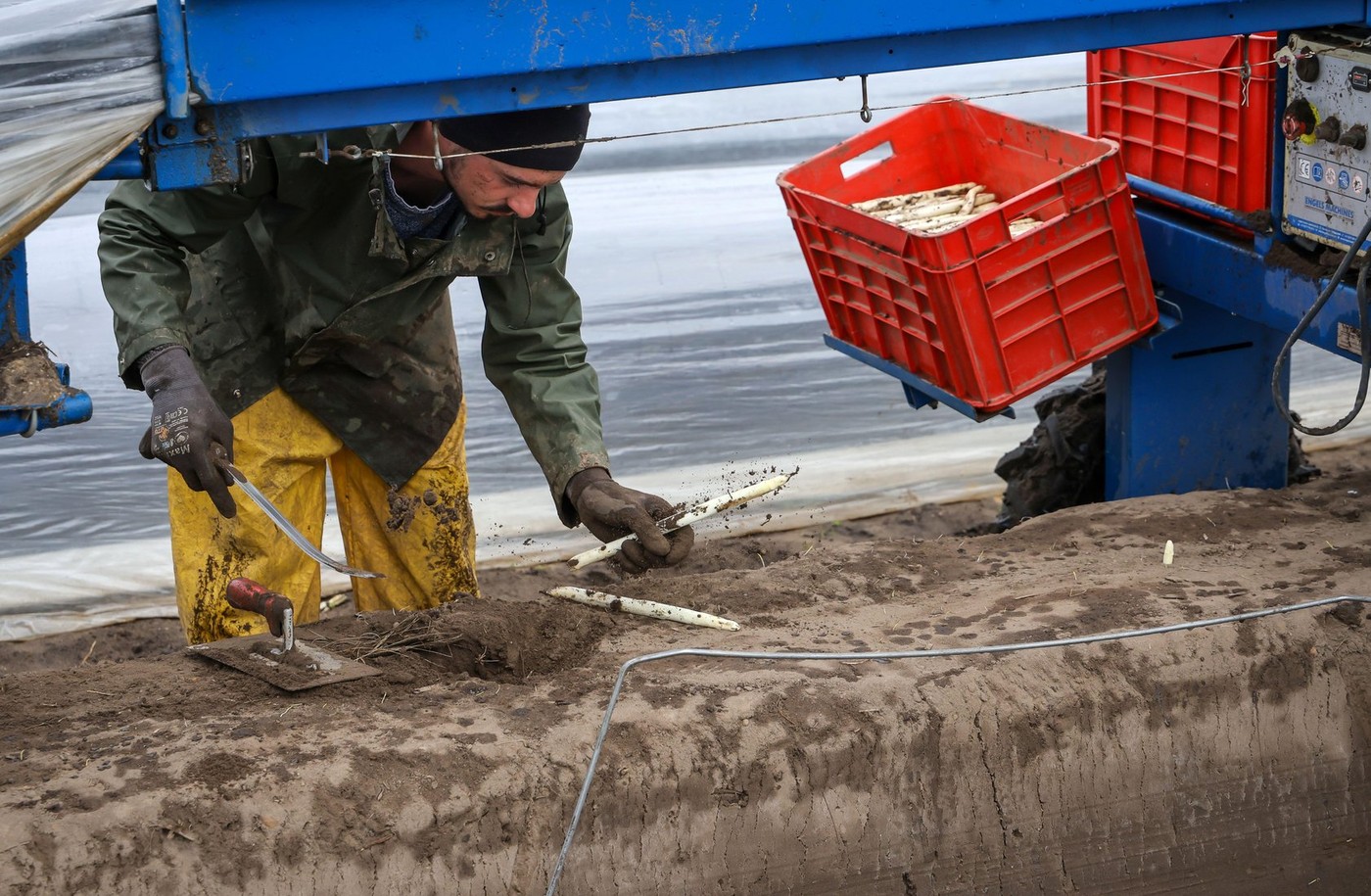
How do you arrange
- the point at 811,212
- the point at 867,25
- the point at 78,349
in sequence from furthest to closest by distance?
the point at 78,349, the point at 811,212, the point at 867,25

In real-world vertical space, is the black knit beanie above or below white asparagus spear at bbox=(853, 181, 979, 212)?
above

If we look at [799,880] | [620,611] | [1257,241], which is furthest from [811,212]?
[799,880]

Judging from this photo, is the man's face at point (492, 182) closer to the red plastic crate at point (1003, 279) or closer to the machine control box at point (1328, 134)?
the red plastic crate at point (1003, 279)

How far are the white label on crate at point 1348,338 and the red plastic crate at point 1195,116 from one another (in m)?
0.46

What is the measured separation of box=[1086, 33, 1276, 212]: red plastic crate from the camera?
3.42 meters

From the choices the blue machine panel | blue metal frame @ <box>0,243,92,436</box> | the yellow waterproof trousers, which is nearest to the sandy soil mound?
the yellow waterproof trousers

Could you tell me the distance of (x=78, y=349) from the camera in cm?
466

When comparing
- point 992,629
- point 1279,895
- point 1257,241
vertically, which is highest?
point 1257,241

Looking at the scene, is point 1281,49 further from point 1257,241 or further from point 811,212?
point 811,212

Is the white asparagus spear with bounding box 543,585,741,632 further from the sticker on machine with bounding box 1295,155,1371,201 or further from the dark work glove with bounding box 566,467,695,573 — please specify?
the sticker on machine with bounding box 1295,155,1371,201

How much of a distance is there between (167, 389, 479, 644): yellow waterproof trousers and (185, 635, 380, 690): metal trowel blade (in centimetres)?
33

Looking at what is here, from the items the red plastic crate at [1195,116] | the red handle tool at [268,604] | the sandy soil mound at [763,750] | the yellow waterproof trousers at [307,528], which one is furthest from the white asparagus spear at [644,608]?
the red plastic crate at [1195,116]

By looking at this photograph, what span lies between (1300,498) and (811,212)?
146 cm

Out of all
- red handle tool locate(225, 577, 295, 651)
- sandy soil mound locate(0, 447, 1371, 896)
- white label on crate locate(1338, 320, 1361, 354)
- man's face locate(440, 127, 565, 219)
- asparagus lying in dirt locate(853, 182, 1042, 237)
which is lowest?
sandy soil mound locate(0, 447, 1371, 896)
